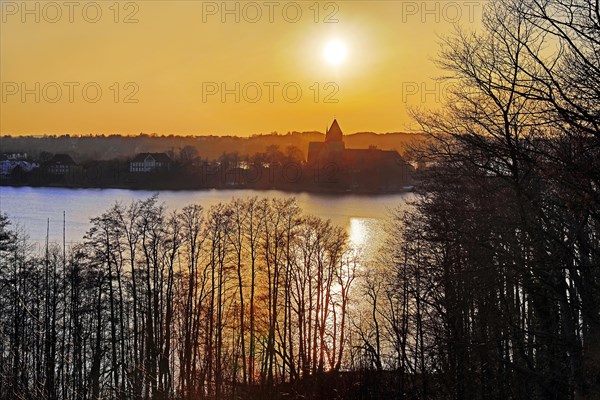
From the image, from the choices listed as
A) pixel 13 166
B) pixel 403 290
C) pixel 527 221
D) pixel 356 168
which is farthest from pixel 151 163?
pixel 527 221

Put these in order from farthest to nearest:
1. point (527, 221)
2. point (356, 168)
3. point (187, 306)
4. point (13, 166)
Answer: point (13, 166)
point (356, 168)
point (187, 306)
point (527, 221)

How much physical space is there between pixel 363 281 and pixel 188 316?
4829 millimetres

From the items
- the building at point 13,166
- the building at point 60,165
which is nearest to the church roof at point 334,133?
the building at point 60,165

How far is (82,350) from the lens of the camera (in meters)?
12.3

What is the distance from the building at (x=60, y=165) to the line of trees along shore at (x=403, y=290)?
3598cm

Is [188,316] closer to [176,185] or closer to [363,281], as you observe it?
[363,281]

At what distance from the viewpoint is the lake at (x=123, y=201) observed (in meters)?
23.5

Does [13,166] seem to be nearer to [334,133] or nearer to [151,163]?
[151,163]

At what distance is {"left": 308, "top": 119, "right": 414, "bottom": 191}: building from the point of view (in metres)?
39.6

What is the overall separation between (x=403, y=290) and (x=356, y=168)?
111 feet

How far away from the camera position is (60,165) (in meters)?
51.0

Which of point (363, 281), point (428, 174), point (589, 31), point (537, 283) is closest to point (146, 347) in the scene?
point (363, 281)

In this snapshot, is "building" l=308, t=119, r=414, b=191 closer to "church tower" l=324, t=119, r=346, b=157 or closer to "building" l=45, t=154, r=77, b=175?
"church tower" l=324, t=119, r=346, b=157

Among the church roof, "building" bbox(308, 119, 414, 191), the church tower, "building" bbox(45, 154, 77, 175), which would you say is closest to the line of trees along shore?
"building" bbox(308, 119, 414, 191)
